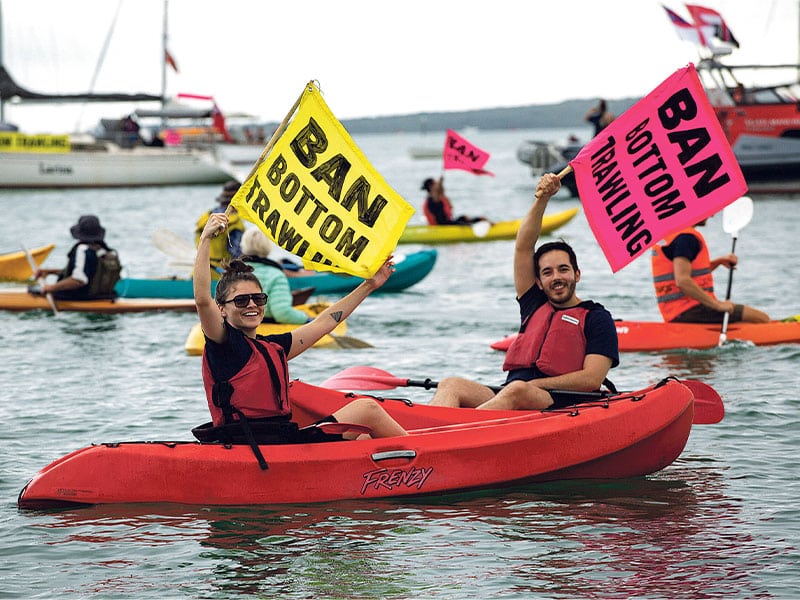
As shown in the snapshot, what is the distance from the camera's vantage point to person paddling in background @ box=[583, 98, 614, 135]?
29.0 meters

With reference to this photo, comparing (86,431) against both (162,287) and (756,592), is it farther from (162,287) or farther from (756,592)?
(162,287)

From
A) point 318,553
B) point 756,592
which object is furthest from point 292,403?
point 756,592

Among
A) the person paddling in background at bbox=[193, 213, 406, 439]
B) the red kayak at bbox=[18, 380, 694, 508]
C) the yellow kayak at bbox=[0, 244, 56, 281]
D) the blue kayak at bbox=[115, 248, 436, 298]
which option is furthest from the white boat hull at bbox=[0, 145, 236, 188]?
the person paddling in background at bbox=[193, 213, 406, 439]

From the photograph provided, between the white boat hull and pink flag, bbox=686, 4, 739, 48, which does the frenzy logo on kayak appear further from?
the white boat hull

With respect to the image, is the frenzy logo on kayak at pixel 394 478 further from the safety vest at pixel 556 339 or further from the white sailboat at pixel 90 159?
the white sailboat at pixel 90 159

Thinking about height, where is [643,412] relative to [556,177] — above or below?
below

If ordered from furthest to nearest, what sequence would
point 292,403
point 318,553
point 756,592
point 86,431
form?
point 86,431
point 292,403
point 318,553
point 756,592

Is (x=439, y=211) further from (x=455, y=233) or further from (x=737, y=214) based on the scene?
(x=737, y=214)

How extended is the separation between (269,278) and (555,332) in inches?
173

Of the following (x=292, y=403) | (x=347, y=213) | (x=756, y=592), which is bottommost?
(x=756, y=592)

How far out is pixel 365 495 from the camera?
6.64 metres

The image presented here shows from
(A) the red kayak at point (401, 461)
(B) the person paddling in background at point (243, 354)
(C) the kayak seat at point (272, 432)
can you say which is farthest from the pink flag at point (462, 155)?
(B) the person paddling in background at point (243, 354)

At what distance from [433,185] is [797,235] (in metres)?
8.35

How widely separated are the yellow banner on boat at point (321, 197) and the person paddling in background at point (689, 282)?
174 inches
